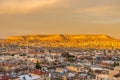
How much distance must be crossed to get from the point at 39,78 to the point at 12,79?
5.12 meters

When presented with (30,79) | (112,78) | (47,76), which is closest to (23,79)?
(30,79)

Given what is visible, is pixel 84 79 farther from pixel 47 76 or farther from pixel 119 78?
pixel 119 78

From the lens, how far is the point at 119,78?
29.7m

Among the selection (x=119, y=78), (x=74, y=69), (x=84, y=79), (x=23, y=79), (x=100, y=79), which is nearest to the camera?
(x=119, y=78)

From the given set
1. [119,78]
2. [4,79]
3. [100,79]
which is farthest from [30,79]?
[119,78]

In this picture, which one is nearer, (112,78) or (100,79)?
(112,78)

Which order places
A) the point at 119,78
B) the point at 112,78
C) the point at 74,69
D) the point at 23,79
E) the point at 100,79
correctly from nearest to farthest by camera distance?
the point at 119,78, the point at 112,78, the point at 100,79, the point at 23,79, the point at 74,69

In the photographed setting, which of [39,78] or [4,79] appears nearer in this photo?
[4,79]

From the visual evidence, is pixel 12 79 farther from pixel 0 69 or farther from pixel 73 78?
pixel 0 69

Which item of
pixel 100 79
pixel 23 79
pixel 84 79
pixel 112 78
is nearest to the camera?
pixel 112 78

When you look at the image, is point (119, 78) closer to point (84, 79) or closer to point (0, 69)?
point (84, 79)

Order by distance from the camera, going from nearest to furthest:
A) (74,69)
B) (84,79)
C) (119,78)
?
1. (119,78)
2. (84,79)
3. (74,69)

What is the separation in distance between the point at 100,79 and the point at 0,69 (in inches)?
1265

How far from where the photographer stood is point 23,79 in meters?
44.7
